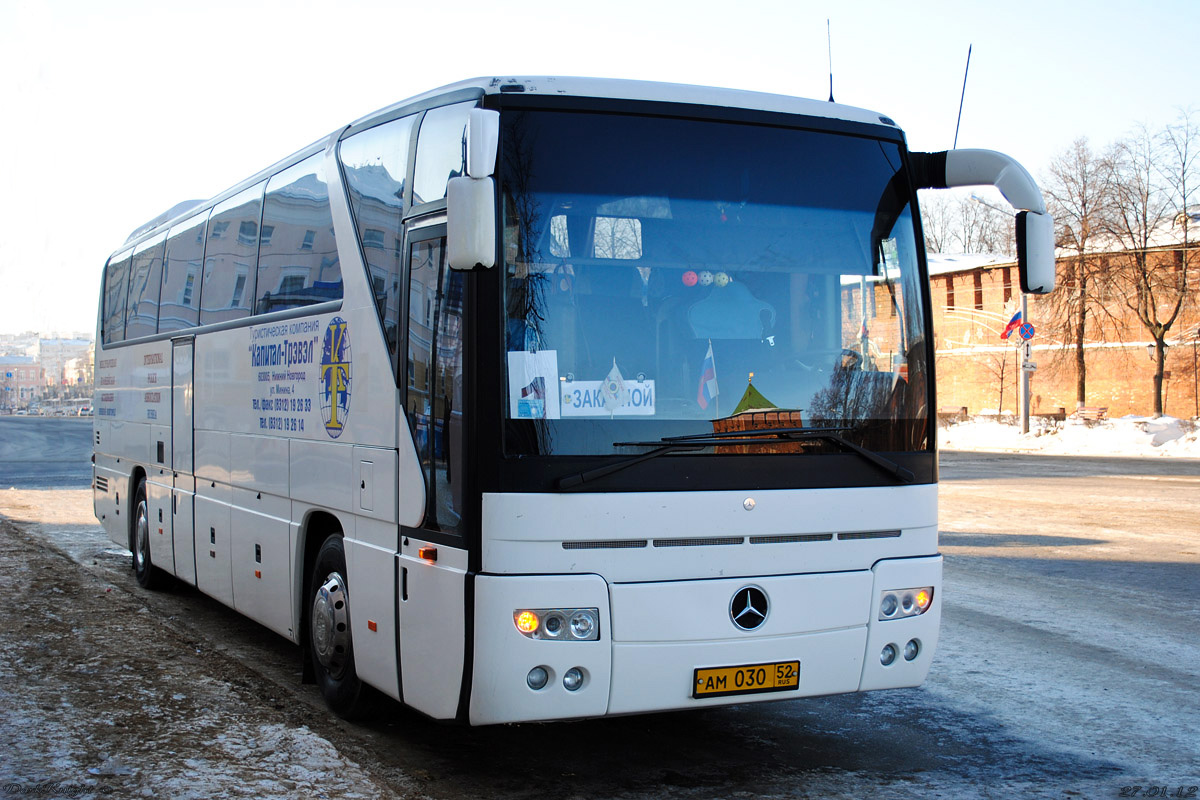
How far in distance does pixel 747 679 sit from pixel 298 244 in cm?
392

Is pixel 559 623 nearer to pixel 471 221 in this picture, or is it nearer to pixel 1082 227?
pixel 471 221

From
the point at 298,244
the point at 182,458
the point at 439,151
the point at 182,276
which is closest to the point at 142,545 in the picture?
the point at 182,458

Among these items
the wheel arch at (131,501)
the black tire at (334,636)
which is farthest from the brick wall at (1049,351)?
the black tire at (334,636)

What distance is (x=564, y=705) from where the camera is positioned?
16.6 ft

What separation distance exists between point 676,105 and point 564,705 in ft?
9.00

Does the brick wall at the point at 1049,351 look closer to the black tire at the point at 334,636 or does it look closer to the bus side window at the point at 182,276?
the bus side window at the point at 182,276

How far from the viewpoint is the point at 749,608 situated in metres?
5.31

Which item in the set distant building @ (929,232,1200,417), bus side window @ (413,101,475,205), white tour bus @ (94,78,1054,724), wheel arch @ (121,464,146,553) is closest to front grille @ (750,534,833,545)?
white tour bus @ (94,78,1054,724)

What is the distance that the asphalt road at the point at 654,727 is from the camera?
541cm

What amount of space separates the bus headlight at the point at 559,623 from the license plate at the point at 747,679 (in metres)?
0.53

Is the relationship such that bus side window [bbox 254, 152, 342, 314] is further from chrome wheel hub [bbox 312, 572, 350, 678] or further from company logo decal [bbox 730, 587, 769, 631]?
company logo decal [bbox 730, 587, 769, 631]

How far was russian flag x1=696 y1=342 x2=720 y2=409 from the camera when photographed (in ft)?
17.3

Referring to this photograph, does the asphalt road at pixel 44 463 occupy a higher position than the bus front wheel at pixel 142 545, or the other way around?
the bus front wheel at pixel 142 545

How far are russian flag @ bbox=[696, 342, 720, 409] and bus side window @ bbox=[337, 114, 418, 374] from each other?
1.50m
